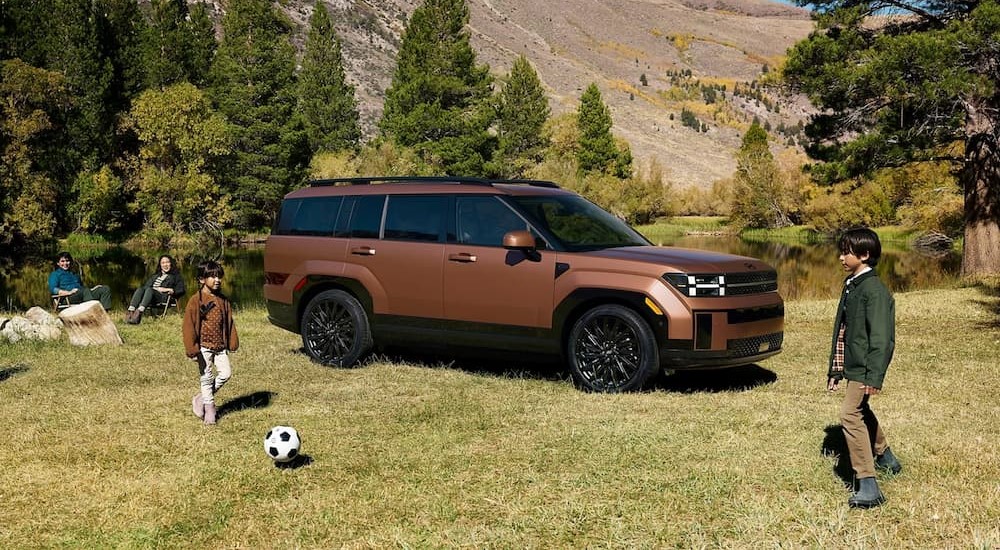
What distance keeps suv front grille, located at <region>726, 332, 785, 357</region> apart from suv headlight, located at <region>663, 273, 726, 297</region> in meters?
0.51

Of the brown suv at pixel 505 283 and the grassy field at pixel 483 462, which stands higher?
the brown suv at pixel 505 283

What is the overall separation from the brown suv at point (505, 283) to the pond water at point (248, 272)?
10.3m

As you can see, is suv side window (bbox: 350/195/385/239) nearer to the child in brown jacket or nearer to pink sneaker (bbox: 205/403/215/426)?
the child in brown jacket

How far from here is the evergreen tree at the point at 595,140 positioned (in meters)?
82.8

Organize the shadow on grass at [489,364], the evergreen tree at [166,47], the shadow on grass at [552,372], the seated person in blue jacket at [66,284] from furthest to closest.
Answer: the evergreen tree at [166,47], the seated person in blue jacket at [66,284], the shadow on grass at [489,364], the shadow on grass at [552,372]

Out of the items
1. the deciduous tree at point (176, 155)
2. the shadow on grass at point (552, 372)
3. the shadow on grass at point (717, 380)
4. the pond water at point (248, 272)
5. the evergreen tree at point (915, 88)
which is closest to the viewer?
the shadow on grass at point (717, 380)

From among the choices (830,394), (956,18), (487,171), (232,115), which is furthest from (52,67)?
(830,394)

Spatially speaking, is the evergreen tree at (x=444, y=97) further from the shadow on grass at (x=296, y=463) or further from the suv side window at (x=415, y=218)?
the shadow on grass at (x=296, y=463)

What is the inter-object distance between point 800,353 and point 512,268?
4.68 meters

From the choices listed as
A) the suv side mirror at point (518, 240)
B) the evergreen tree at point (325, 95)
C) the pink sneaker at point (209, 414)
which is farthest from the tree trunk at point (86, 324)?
the evergreen tree at point (325, 95)

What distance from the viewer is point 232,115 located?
6044cm

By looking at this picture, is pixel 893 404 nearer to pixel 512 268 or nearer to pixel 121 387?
pixel 512 268

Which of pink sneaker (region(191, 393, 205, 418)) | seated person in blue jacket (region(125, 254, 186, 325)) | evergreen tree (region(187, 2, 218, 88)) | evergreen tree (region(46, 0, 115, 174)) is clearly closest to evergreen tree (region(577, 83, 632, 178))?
evergreen tree (region(187, 2, 218, 88))

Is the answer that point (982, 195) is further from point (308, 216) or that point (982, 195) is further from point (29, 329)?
point (29, 329)
